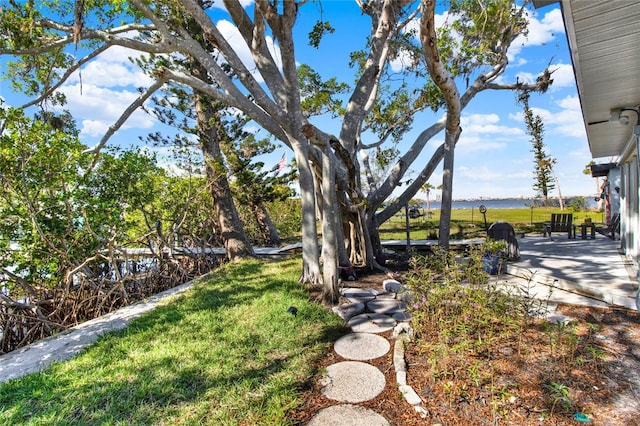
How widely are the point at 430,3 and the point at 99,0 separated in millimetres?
6000

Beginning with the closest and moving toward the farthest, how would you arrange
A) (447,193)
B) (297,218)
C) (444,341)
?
(444,341) → (447,193) → (297,218)

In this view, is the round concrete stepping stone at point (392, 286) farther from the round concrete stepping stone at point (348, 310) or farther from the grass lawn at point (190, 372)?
the grass lawn at point (190, 372)

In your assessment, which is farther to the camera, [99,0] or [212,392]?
[99,0]

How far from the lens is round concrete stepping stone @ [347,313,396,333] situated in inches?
152

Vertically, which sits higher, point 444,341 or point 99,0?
point 99,0

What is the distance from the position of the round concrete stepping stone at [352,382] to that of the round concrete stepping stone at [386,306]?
1.38 m

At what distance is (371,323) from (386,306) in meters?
0.53

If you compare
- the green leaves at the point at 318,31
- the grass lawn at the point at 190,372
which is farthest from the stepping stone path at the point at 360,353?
the green leaves at the point at 318,31

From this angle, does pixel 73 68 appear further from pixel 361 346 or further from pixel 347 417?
pixel 347 417

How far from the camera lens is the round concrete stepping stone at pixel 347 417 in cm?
220

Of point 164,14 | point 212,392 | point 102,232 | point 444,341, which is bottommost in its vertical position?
point 212,392

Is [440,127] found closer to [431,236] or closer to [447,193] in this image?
[447,193]

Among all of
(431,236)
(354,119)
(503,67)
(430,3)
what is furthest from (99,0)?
(431,236)

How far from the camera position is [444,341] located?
9.48 feet
